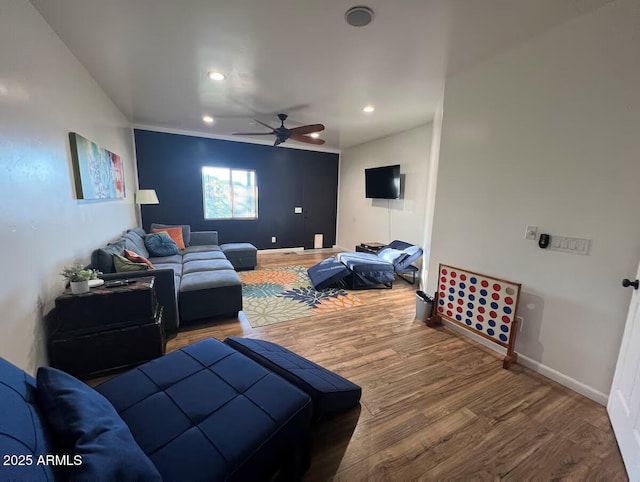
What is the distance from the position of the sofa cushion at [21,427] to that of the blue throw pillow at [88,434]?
33mm

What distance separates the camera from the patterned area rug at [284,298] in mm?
3229

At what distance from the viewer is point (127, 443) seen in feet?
2.79

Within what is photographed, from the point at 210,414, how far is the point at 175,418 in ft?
0.46

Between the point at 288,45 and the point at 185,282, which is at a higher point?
the point at 288,45

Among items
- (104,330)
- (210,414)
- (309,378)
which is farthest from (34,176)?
(309,378)

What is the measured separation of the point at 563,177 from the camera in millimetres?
2027

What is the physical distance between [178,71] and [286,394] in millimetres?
3165

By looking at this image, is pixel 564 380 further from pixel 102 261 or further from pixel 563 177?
pixel 102 261

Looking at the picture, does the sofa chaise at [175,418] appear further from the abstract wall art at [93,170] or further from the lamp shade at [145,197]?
the lamp shade at [145,197]

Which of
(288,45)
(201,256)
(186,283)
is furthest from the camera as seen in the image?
(201,256)

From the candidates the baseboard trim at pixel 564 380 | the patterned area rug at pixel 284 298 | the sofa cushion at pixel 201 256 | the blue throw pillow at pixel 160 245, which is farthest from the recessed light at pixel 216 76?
the baseboard trim at pixel 564 380

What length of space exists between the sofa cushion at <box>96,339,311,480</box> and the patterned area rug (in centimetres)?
151

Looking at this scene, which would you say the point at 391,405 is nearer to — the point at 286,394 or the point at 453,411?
the point at 453,411

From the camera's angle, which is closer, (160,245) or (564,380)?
(564,380)
